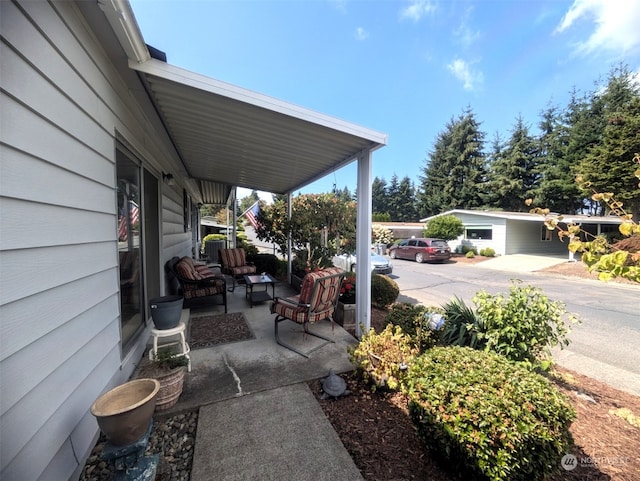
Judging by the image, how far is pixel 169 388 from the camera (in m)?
2.30

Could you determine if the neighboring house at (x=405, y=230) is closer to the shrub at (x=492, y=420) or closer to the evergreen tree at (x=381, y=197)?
the evergreen tree at (x=381, y=197)

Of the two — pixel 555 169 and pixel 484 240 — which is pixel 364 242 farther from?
pixel 555 169

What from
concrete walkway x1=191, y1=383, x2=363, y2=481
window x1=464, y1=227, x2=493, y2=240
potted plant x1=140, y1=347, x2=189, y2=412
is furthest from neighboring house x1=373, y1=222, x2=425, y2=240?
potted plant x1=140, y1=347, x2=189, y2=412

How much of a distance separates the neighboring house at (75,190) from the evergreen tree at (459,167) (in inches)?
1119

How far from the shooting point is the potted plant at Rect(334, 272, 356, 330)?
4.36 metres

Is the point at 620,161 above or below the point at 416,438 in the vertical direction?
above

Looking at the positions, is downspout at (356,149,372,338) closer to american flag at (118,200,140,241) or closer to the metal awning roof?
the metal awning roof

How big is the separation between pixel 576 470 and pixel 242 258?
7.43 m

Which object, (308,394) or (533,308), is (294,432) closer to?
(308,394)

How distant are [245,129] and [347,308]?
125 inches

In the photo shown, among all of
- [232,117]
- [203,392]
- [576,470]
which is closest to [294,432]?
[203,392]

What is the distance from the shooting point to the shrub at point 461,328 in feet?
9.53

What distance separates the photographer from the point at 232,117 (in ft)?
10.7

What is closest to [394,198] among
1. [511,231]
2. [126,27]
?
[511,231]
